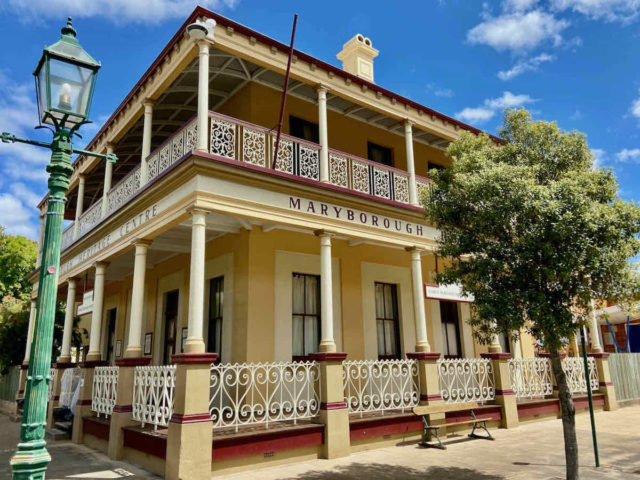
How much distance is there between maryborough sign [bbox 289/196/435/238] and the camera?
9094 mm

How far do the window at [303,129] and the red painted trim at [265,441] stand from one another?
6705 millimetres

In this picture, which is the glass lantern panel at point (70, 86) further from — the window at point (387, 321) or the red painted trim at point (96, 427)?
the window at point (387, 321)

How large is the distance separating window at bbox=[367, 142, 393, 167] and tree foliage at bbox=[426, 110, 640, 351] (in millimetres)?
6616

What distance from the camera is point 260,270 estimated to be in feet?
33.3

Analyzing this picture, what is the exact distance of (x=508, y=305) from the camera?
19.4ft

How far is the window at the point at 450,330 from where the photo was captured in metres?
13.6

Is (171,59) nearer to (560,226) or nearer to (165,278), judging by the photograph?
(165,278)

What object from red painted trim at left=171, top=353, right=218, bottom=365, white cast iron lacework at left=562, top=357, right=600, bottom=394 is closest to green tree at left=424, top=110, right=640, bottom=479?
red painted trim at left=171, top=353, right=218, bottom=365

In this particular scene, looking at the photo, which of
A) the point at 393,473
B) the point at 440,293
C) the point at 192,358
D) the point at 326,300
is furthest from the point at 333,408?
the point at 440,293

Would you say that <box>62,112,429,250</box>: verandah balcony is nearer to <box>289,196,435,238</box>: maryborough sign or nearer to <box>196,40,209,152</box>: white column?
<box>196,40,209,152</box>: white column

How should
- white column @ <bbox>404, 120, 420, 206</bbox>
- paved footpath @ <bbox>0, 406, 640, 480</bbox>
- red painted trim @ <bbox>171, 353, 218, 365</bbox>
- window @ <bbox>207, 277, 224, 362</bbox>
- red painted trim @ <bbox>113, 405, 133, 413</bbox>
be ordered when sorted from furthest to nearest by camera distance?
1. white column @ <bbox>404, 120, 420, 206</bbox>
2. window @ <bbox>207, 277, 224, 362</bbox>
3. red painted trim @ <bbox>113, 405, 133, 413</bbox>
4. red painted trim @ <bbox>171, 353, 218, 365</bbox>
5. paved footpath @ <bbox>0, 406, 640, 480</bbox>

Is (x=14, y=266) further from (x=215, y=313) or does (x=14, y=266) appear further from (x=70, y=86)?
(x=70, y=86)

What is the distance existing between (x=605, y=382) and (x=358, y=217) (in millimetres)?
9209

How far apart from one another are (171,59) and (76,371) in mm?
7924
